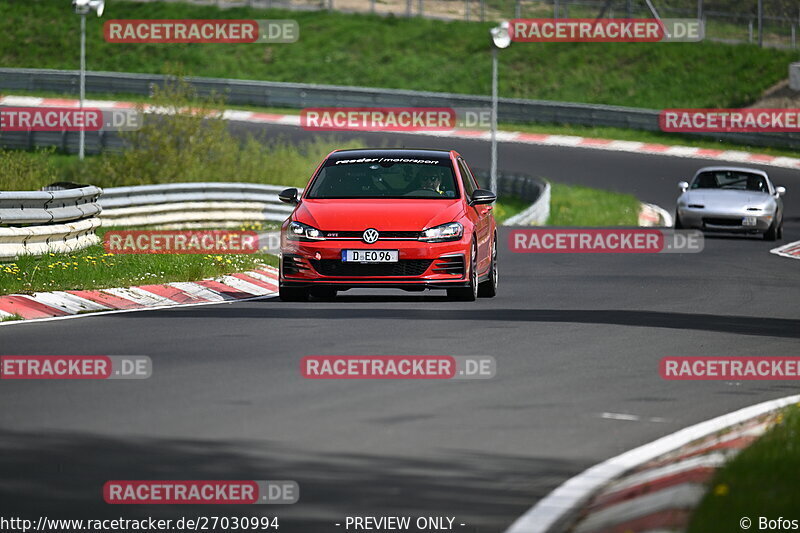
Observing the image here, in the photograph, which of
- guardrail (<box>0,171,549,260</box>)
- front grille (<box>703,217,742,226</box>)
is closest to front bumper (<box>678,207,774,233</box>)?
front grille (<box>703,217,742,226</box>)

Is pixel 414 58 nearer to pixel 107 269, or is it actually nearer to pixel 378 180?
pixel 107 269

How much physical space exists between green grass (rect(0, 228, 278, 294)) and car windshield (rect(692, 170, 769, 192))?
1056cm

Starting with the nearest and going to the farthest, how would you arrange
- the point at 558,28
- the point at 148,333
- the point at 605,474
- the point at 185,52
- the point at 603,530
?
1. the point at 603,530
2. the point at 605,474
3. the point at 148,333
4. the point at 558,28
5. the point at 185,52

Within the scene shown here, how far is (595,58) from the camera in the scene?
197 ft

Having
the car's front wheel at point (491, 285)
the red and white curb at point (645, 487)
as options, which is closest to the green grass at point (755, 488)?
the red and white curb at point (645, 487)

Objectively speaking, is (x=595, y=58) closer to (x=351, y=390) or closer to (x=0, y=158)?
(x=0, y=158)

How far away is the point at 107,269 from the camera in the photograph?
18.6m

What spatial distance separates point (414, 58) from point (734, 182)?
3447cm

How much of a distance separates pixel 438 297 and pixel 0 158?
12.5 m

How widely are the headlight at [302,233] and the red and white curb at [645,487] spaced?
22.1 feet

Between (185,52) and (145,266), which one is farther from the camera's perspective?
(185,52)

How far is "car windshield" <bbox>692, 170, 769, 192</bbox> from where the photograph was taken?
2836 cm

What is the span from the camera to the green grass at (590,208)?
113 ft

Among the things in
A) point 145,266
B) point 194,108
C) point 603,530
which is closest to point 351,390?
point 603,530
